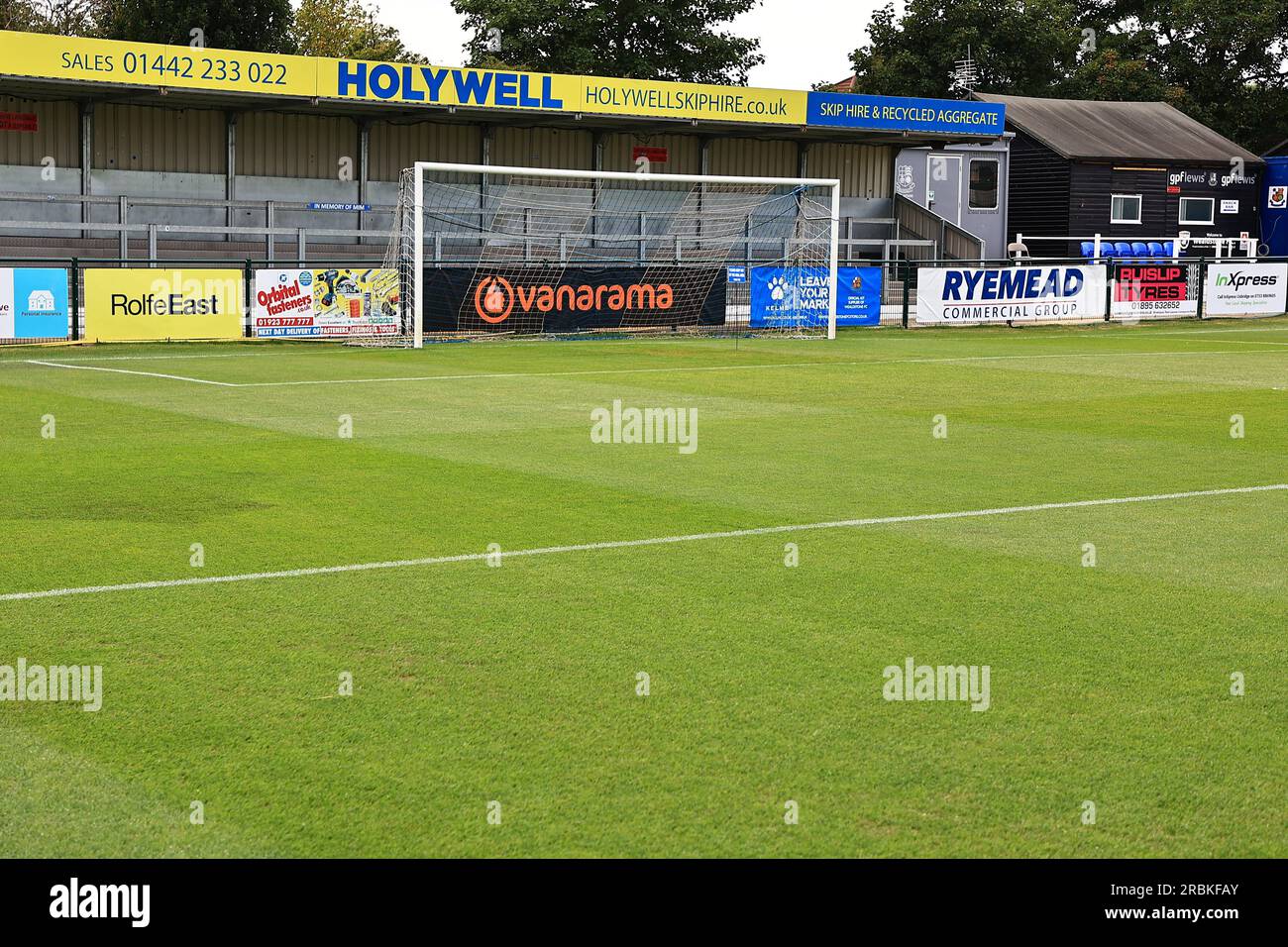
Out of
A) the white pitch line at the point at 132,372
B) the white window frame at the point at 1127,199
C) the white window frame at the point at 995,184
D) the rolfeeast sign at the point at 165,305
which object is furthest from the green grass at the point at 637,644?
the white window frame at the point at 1127,199

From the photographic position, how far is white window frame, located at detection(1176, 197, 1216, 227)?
185ft

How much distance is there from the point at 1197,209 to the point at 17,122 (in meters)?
40.2

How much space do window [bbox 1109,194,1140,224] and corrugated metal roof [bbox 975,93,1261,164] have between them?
4.44 feet

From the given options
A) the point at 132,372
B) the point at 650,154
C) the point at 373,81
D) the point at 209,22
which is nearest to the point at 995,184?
the point at 650,154

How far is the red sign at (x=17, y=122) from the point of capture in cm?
3547

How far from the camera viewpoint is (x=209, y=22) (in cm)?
5766

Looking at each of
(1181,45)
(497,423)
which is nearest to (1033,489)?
(497,423)

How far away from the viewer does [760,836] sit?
4883mm

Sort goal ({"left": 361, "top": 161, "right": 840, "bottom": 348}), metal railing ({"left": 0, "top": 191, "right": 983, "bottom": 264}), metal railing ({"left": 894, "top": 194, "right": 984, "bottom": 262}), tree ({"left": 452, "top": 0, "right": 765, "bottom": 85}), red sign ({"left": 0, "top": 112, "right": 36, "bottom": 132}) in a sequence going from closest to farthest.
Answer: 1. goal ({"left": 361, "top": 161, "right": 840, "bottom": 348})
2. metal railing ({"left": 0, "top": 191, "right": 983, "bottom": 264})
3. red sign ({"left": 0, "top": 112, "right": 36, "bottom": 132})
4. metal railing ({"left": 894, "top": 194, "right": 984, "bottom": 262})
5. tree ({"left": 452, "top": 0, "right": 765, "bottom": 85})

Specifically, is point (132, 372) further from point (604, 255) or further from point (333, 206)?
point (604, 255)

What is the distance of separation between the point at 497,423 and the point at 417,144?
2709cm

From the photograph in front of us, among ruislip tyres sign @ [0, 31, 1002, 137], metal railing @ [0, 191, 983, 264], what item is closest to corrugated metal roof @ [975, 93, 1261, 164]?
ruislip tyres sign @ [0, 31, 1002, 137]

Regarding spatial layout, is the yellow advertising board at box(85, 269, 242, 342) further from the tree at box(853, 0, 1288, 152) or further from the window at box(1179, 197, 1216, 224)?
the tree at box(853, 0, 1288, 152)

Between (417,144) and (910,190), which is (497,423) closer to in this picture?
(417,144)
